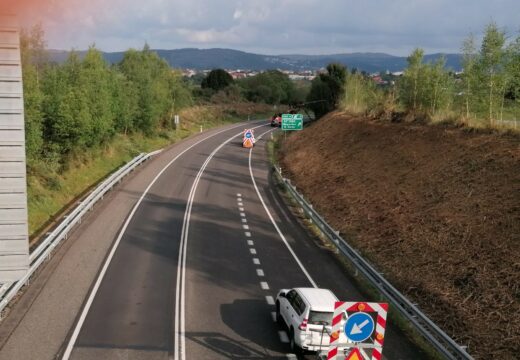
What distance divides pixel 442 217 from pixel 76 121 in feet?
71.4

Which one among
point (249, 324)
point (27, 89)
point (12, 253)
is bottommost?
point (249, 324)

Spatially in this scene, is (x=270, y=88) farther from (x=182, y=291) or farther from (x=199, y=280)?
(x=182, y=291)

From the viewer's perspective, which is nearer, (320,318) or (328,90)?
(320,318)

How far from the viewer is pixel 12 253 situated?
619 inches

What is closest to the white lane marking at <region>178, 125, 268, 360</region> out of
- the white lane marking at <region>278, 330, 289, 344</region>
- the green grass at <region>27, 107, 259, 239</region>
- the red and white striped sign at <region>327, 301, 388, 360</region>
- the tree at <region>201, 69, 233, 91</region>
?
the white lane marking at <region>278, 330, 289, 344</region>

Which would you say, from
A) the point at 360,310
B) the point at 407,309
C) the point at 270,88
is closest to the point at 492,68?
the point at 407,309

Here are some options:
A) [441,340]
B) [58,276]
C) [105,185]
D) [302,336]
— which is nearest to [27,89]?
[105,185]

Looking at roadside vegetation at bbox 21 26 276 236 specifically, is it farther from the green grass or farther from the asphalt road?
the asphalt road

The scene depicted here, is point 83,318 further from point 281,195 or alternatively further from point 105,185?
point 281,195

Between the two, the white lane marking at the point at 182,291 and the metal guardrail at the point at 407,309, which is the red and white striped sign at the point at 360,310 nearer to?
the metal guardrail at the point at 407,309

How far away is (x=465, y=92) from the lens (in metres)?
29.9

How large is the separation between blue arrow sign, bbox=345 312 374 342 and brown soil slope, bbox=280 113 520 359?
500 centimetres

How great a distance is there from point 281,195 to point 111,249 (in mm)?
13818

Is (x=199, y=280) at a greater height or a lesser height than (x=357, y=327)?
lesser
